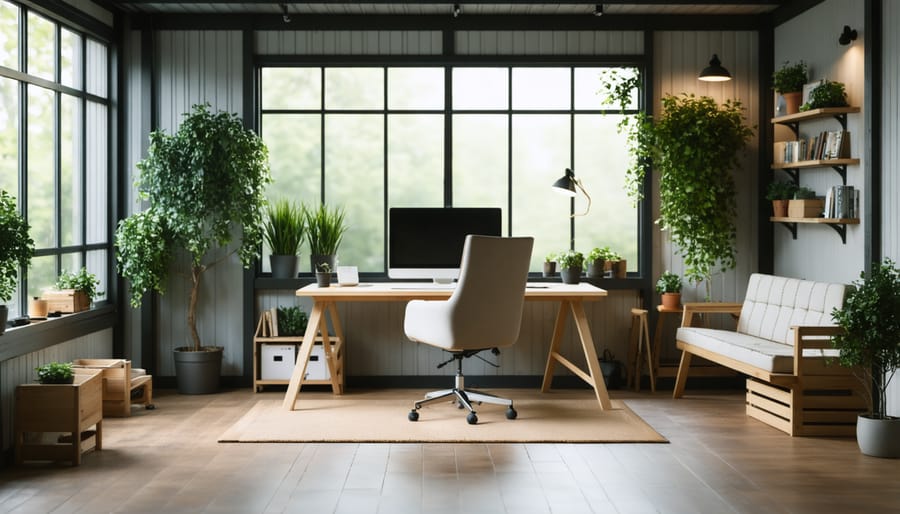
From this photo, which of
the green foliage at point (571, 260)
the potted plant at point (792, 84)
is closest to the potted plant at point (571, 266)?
the green foliage at point (571, 260)

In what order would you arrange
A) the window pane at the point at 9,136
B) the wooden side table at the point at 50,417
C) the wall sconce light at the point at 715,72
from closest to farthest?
1. the wooden side table at the point at 50,417
2. the window pane at the point at 9,136
3. the wall sconce light at the point at 715,72

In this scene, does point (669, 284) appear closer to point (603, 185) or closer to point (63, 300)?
point (603, 185)

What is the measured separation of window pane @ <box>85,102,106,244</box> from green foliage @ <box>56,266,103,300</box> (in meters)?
0.52

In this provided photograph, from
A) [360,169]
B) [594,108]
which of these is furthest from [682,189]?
[360,169]

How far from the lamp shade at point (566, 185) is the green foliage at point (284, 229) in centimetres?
190

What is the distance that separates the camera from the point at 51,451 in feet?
15.1

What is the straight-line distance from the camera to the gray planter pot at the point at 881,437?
15.4 feet

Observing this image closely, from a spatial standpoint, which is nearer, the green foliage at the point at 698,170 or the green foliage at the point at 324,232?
the green foliage at the point at 698,170

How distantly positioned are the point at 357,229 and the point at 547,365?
178cm

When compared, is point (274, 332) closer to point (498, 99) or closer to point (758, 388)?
point (498, 99)

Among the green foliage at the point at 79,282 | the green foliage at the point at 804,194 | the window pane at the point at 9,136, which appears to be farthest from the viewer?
the green foliage at the point at 804,194

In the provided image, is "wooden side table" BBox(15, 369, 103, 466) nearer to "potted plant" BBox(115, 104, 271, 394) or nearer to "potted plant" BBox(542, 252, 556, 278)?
"potted plant" BBox(115, 104, 271, 394)

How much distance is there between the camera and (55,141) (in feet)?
18.6

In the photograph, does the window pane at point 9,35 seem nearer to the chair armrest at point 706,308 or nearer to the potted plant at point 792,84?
the chair armrest at point 706,308
